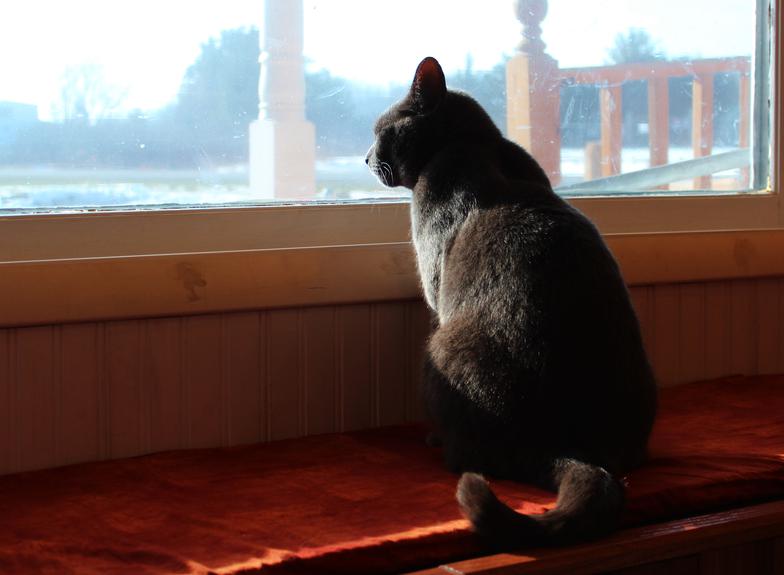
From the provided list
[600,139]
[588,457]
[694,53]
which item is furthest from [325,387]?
[694,53]

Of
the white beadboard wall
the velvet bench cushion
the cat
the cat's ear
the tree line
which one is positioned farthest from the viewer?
the tree line

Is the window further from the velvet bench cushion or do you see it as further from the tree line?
the velvet bench cushion

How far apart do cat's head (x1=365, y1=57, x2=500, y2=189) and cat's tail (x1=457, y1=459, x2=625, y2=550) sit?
56 cm

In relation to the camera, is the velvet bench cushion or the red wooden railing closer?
the velvet bench cushion

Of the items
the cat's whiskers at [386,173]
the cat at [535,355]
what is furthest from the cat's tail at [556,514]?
the cat's whiskers at [386,173]

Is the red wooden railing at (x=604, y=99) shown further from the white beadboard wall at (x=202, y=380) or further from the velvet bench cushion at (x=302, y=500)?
the velvet bench cushion at (x=302, y=500)

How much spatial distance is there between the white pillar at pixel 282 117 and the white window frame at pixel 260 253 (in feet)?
0.20

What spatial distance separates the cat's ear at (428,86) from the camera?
1416 mm

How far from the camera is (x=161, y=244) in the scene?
156cm

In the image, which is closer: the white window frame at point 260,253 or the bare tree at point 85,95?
the white window frame at point 260,253

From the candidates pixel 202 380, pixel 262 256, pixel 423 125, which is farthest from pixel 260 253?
pixel 423 125

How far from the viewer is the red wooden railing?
189cm

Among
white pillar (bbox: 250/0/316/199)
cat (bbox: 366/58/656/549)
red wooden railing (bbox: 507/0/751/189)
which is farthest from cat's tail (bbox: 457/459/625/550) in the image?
red wooden railing (bbox: 507/0/751/189)

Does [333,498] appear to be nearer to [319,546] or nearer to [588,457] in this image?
[319,546]
